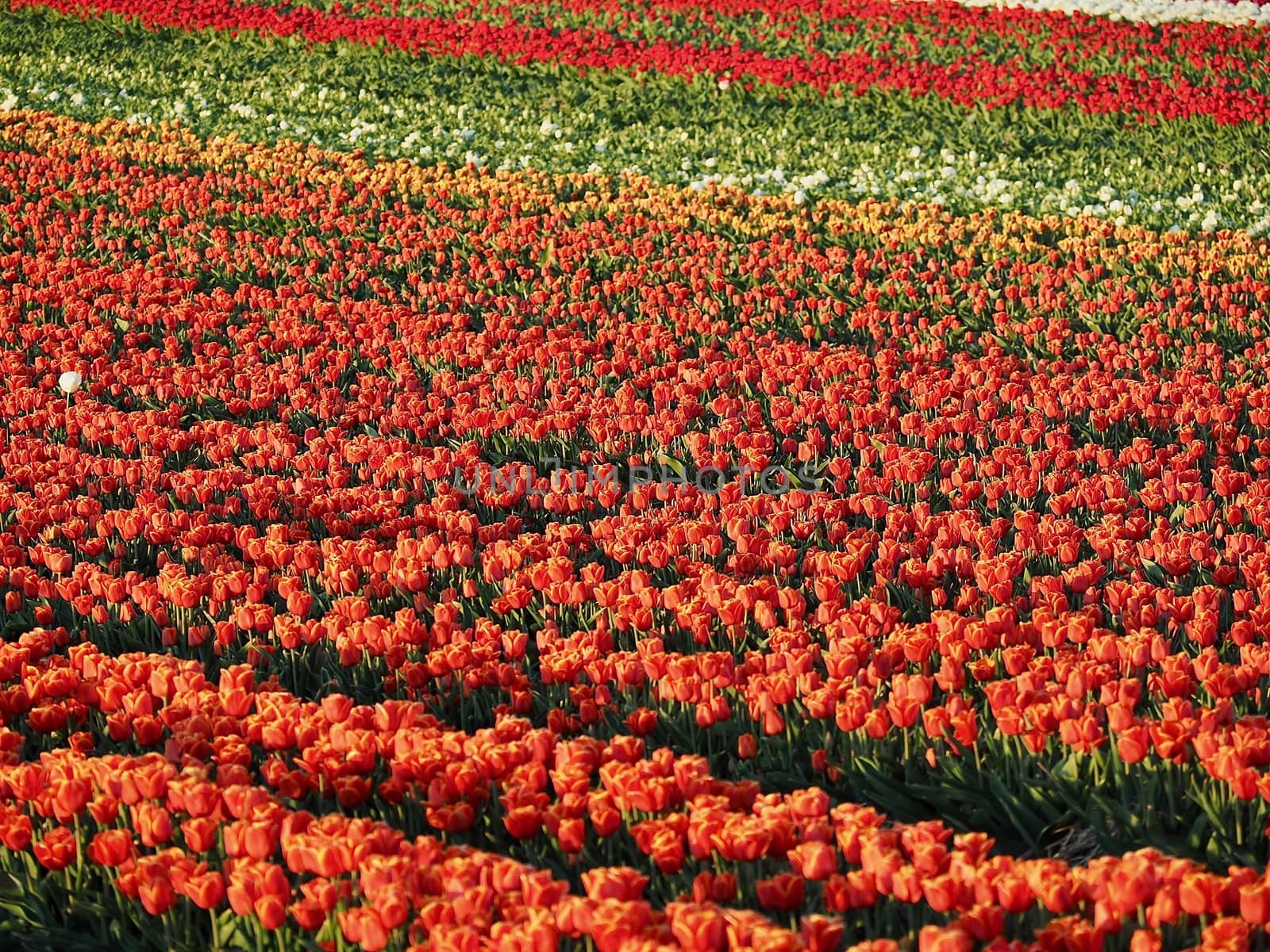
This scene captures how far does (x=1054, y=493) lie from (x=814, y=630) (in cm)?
148

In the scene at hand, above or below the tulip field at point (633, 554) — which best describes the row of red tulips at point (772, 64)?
above

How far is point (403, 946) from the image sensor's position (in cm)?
247

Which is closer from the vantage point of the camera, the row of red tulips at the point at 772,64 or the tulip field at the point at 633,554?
the tulip field at the point at 633,554

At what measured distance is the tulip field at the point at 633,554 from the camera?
2.61 metres

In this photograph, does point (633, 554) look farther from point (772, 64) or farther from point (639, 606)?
point (772, 64)

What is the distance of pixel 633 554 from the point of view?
450cm

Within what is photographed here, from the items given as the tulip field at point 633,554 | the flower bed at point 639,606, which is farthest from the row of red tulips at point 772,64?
the flower bed at point 639,606

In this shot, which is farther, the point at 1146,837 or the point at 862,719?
the point at 862,719

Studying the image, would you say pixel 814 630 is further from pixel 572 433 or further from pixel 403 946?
pixel 572 433

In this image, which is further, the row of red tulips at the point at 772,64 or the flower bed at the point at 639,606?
the row of red tulips at the point at 772,64

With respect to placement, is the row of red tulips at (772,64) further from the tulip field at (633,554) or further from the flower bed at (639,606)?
the flower bed at (639,606)

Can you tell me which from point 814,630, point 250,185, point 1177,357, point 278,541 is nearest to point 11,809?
point 278,541

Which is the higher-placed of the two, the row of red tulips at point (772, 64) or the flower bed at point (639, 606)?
the row of red tulips at point (772, 64)

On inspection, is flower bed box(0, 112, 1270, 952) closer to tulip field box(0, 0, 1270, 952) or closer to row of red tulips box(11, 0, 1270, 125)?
tulip field box(0, 0, 1270, 952)
